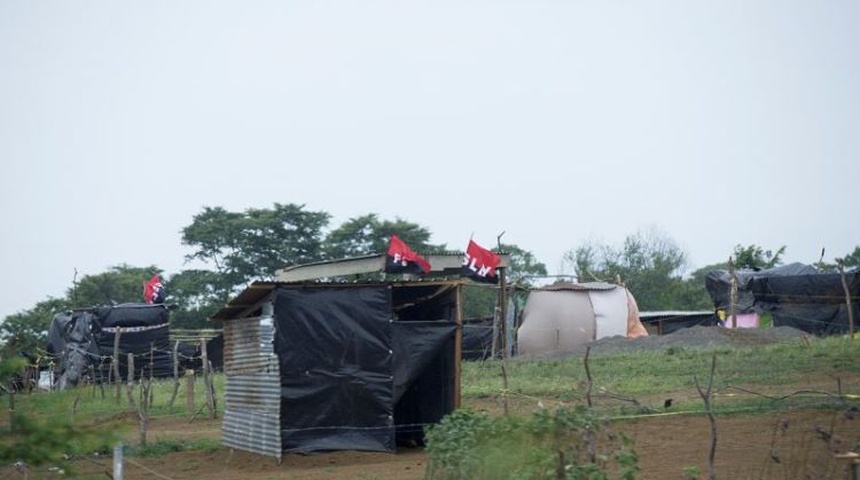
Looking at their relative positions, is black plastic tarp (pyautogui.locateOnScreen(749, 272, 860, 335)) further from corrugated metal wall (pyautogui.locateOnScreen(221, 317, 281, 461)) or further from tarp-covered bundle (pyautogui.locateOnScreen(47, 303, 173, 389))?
corrugated metal wall (pyautogui.locateOnScreen(221, 317, 281, 461))

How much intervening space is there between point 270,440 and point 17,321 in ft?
104

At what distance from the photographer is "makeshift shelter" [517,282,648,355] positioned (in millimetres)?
33812

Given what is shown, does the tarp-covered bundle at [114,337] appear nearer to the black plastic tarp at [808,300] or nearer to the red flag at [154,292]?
the red flag at [154,292]

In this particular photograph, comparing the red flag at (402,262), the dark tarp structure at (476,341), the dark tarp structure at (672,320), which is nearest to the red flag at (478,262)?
the red flag at (402,262)

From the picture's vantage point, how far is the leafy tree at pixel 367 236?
4975 cm

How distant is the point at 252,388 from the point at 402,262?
466 cm

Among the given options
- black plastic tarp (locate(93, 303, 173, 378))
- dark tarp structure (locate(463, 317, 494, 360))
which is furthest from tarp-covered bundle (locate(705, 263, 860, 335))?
black plastic tarp (locate(93, 303, 173, 378))

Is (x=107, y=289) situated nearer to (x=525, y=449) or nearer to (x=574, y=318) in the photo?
(x=574, y=318)

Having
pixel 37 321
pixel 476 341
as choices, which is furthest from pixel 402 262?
pixel 37 321

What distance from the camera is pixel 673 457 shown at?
1151 centimetres

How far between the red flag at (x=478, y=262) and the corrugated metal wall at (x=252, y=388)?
425 inches

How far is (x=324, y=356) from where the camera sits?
574 inches

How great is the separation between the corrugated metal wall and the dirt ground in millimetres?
233

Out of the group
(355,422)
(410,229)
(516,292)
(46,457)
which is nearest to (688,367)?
(355,422)
